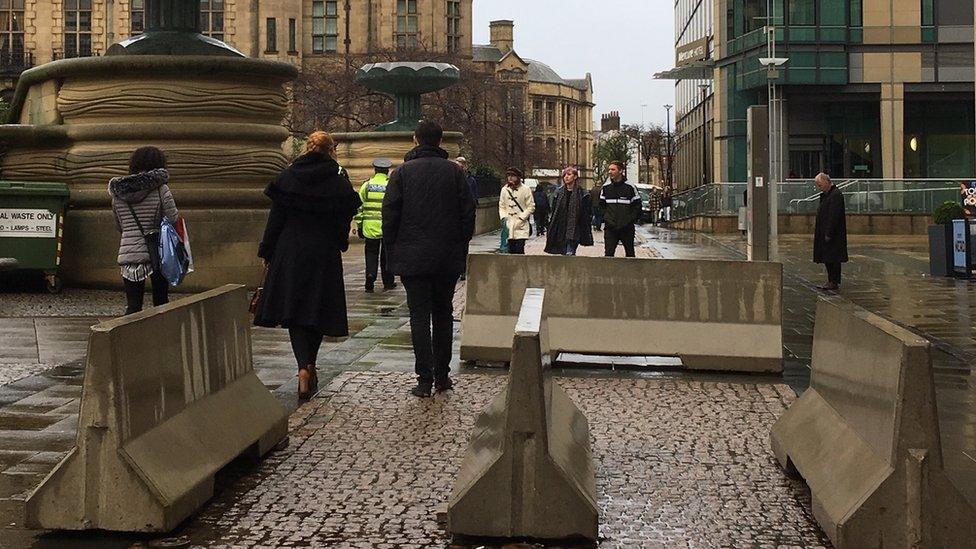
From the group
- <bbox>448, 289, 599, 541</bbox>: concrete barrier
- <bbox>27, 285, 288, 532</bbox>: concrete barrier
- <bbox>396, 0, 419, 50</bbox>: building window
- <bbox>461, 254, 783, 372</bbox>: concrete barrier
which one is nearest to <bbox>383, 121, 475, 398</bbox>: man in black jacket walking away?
<bbox>461, 254, 783, 372</bbox>: concrete barrier

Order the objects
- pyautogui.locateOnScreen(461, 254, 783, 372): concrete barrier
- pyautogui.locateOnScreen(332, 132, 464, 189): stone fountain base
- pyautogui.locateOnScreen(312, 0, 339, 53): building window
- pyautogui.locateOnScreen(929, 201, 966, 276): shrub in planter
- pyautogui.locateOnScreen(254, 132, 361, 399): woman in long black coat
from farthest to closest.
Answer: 1. pyautogui.locateOnScreen(312, 0, 339, 53): building window
2. pyautogui.locateOnScreen(332, 132, 464, 189): stone fountain base
3. pyautogui.locateOnScreen(929, 201, 966, 276): shrub in planter
4. pyautogui.locateOnScreen(461, 254, 783, 372): concrete barrier
5. pyautogui.locateOnScreen(254, 132, 361, 399): woman in long black coat

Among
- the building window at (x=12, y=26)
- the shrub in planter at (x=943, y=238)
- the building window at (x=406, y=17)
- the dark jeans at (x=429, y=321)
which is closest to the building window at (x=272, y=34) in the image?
the building window at (x=406, y=17)

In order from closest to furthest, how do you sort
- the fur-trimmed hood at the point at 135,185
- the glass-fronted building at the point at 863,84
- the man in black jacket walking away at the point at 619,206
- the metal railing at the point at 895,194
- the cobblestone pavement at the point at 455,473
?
the cobblestone pavement at the point at 455,473 < the fur-trimmed hood at the point at 135,185 < the man in black jacket walking away at the point at 619,206 < the metal railing at the point at 895,194 < the glass-fronted building at the point at 863,84

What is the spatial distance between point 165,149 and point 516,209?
17.9 feet

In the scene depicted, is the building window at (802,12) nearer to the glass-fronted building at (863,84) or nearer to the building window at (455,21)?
the glass-fronted building at (863,84)

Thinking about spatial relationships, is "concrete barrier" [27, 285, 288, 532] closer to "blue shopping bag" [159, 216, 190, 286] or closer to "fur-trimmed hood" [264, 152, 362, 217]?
"fur-trimmed hood" [264, 152, 362, 217]

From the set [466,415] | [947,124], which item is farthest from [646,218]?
[466,415]

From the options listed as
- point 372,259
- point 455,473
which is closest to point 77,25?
point 372,259

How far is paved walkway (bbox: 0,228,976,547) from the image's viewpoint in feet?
17.3

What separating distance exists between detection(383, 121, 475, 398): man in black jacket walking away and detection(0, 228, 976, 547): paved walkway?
401 millimetres

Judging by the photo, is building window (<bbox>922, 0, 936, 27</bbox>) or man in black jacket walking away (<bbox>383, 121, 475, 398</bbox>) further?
building window (<bbox>922, 0, 936, 27</bbox>)

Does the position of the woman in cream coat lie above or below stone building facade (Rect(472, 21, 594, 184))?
below

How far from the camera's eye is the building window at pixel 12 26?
7669 cm

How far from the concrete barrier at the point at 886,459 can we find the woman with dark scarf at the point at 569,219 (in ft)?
36.7
